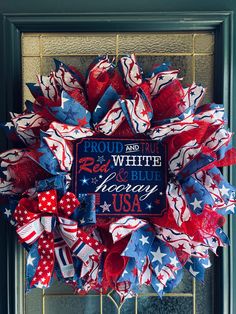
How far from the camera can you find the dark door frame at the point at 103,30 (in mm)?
1167

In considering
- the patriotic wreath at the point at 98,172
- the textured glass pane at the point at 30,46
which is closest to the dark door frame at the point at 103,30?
the textured glass pane at the point at 30,46

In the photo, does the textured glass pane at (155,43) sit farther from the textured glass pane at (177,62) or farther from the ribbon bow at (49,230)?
the ribbon bow at (49,230)

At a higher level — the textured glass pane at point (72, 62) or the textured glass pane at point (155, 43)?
the textured glass pane at point (155, 43)

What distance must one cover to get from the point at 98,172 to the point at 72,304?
404 mm

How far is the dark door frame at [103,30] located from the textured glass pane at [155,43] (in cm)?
2

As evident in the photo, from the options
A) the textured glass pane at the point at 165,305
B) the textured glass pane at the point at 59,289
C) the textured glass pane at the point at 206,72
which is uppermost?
the textured glass pane at the point at 206,72

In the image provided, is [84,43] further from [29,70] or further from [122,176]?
[122,176]

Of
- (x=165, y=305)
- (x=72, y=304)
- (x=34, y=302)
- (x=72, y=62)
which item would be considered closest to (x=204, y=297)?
(x=165, y=305)

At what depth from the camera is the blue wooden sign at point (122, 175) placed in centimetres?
104

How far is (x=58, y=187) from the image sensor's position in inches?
38.9

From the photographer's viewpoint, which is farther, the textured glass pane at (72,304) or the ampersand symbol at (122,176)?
the textured glass pane at (72,304)

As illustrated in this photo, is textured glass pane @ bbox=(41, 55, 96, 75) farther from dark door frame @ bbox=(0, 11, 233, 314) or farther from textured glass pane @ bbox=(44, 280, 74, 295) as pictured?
textured glass pane @ bbox=(44, 280, 74, 295)

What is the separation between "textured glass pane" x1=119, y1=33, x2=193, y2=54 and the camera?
119 cm

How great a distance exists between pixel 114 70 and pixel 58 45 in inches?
8.4
